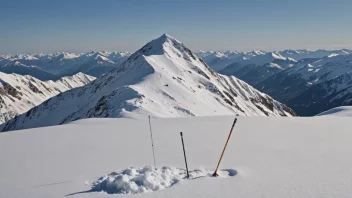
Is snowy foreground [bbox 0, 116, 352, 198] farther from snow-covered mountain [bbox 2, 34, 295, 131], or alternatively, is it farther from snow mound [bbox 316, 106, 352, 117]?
snow-covered mountain [bbox 2, 34, 295, 131]

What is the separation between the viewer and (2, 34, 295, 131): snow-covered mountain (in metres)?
73.4

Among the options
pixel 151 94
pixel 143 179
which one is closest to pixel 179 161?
pixel 143 179

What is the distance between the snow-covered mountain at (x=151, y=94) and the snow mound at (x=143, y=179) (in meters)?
40.1

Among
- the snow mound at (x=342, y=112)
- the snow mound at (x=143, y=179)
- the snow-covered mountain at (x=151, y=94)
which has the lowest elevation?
the snow mound at (x=143, y=179)

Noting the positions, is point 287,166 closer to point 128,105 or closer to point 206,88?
point 128,105

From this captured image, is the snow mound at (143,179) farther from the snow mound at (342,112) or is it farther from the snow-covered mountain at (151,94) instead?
the snow-covered mountain at (151,94)

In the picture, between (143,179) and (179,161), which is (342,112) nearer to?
(179,161)

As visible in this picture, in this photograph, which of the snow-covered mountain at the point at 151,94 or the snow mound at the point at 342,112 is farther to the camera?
the snow-covered mountain at the point at 151,94

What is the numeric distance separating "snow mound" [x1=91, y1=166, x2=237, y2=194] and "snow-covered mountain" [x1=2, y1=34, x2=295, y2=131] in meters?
40.1

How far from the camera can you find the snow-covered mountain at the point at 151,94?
241 ft

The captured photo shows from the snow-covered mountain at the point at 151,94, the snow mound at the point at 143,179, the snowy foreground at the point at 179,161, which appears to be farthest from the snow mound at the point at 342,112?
the snow-covered mountain at the point at 151,94

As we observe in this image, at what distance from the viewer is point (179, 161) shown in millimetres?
13773

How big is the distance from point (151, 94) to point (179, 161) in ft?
216

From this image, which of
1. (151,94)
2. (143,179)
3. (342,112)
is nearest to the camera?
(143,179)
